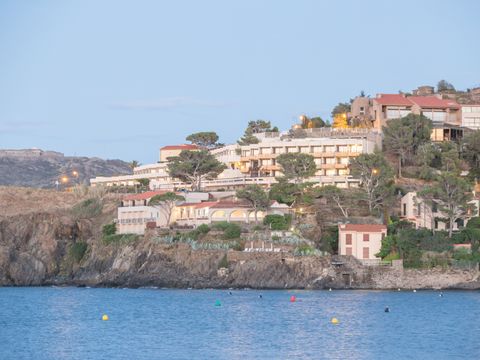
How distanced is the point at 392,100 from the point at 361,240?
43.5 meters

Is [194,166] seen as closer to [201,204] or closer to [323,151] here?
[201,204]

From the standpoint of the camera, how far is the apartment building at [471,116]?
16012 centimetres

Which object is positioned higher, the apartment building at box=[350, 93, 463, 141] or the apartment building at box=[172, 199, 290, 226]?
the apartment building at box=[350, 93, 463, 141]

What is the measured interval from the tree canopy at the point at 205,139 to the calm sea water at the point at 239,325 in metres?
59.0

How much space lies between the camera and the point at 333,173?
145875mm

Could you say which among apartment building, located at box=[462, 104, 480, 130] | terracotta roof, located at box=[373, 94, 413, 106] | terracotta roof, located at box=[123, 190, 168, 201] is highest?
terracotta roof, located at box=[373, 94, 413, 106]

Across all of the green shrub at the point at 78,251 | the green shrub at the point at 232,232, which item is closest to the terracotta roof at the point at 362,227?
the green shrub at the point at 232,232

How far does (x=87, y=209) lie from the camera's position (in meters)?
150

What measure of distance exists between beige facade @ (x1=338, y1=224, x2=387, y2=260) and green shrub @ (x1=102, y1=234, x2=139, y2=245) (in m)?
23.4

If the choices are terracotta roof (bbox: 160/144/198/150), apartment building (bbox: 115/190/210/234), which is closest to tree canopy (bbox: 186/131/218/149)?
terracotta roof (bbox: 160/144/198/150)

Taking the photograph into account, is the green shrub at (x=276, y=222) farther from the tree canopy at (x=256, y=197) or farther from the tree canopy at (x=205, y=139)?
the tree canopy at (x=205, y=139)

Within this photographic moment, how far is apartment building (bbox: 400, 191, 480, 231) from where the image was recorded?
4909 inches

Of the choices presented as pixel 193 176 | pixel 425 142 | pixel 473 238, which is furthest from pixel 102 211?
pixel 473 238

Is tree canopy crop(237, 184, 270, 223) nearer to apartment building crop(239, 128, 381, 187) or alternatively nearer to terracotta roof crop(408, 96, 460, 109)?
apartment building crop(239, 128, 381, 187)
